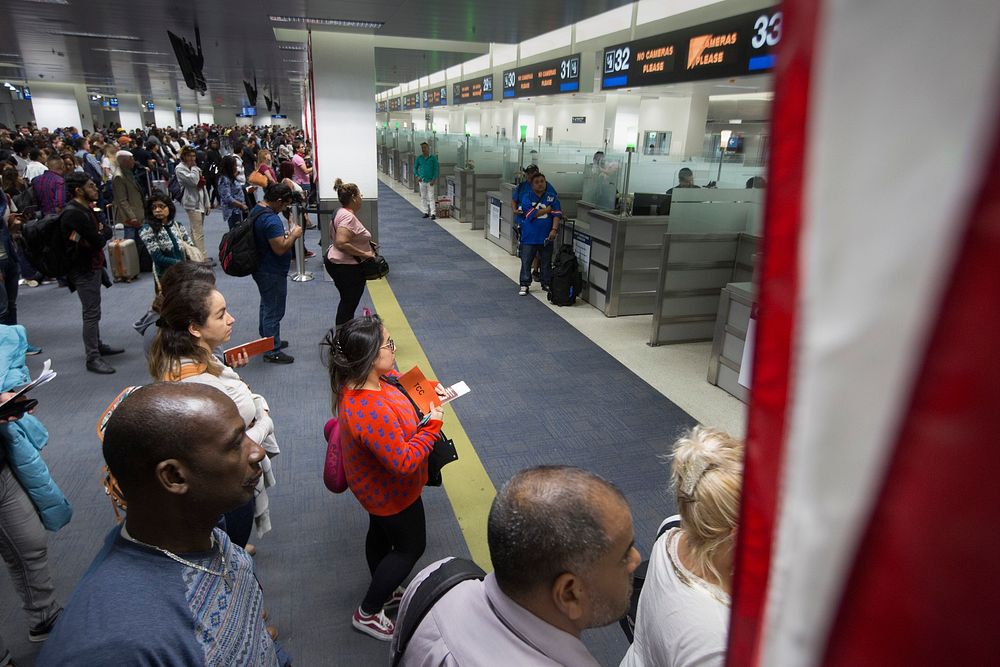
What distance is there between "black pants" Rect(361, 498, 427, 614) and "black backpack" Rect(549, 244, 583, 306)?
5276 mm

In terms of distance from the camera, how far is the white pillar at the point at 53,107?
24938mm

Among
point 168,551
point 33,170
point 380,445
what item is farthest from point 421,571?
point 33,170

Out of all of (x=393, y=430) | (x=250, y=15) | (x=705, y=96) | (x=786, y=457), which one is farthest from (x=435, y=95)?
(x=786, y=457)

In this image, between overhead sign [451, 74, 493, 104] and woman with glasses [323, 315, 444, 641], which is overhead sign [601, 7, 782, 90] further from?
overhead sign [451, 74, 493, 104]

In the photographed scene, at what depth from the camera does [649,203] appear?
727cm

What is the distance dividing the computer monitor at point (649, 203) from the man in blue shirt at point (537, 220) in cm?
107

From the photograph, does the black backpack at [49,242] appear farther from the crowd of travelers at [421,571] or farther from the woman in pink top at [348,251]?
the crowd of travelers at [421,571]

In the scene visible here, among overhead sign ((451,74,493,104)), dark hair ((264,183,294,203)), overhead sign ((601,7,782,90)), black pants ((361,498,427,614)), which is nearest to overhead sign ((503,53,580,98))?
overhead sign ((601,7,782,90))

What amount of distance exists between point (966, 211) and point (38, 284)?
31.7 feet

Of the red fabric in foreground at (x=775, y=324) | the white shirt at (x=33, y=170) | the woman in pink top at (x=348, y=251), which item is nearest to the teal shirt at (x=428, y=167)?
the white shirt at (x=33, y=170)

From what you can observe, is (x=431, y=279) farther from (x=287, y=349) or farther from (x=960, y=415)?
(x=960, y=415)

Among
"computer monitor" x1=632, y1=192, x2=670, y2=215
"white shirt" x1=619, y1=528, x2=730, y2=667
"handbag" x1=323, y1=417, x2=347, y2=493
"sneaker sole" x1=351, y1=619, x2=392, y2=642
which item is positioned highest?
"computer monitor" x1=632, y1=192, x2=670, y2=215

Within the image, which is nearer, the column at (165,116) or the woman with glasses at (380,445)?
the woman with glasses at (380,445)

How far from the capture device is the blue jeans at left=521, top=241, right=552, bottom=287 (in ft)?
25.9
